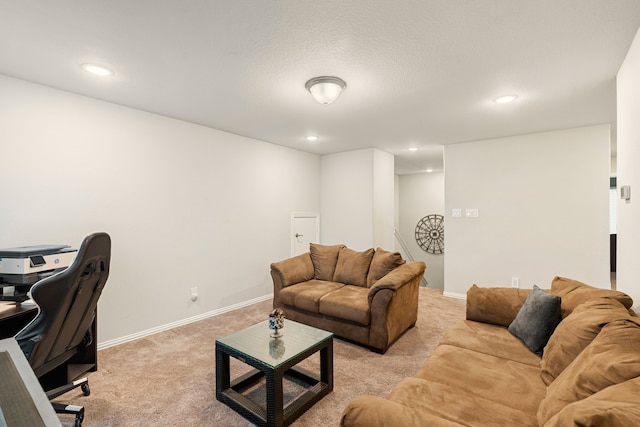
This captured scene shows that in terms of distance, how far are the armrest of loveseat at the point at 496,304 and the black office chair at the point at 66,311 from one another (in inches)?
104

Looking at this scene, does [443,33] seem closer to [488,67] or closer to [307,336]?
[488,67]

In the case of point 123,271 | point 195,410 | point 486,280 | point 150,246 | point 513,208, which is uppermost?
point 513,208

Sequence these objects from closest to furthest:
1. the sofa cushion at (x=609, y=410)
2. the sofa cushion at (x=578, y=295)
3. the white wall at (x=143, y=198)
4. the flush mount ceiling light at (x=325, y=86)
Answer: the sofa cushion at (x=609, y=410)
the sofa cushion at (x=578, y=295)
the flush mount ceiling light at (x=325, y=86)
the white wall at (x=143, y=198)

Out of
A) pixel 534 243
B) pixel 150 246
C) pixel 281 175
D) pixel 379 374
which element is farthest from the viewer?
pixel 281 175

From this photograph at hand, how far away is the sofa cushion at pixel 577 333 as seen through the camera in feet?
4.39

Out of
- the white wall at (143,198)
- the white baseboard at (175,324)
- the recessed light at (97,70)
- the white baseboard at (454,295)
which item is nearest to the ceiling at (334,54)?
the recessed light at (97,70)

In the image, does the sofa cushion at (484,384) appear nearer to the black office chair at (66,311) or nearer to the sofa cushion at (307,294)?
the sofa cushion at (307,294)

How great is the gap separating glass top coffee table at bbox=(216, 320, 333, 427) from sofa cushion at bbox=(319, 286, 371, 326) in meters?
0.65

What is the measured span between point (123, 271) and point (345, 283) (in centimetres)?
239

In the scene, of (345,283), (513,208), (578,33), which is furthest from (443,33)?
(513,208)

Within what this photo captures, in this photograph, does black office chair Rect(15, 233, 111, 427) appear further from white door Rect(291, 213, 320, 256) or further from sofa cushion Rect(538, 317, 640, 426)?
white door Rect(291, 213, 320, 256)

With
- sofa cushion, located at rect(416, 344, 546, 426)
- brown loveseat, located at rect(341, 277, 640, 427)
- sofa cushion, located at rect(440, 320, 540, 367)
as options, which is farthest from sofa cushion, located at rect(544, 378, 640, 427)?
sofa cushion, located at rect(440, 320, 540, 367)

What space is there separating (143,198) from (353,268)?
247cm

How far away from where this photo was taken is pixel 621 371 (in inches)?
37.9
